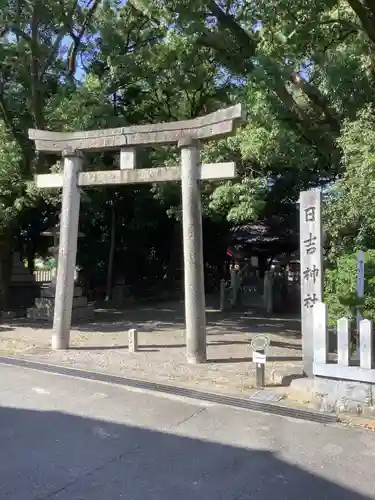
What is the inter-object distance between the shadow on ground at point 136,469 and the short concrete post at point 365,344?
1.65 meters

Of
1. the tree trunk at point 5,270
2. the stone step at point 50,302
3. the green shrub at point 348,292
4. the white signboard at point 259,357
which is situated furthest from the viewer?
the tree trunk at point 5,270

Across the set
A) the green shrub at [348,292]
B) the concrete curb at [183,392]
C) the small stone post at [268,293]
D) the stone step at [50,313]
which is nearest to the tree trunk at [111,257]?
the stone step at [50,313]

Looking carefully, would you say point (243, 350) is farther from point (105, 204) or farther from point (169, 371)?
point (105, 204)

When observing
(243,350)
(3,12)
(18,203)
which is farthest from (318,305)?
(3,12)

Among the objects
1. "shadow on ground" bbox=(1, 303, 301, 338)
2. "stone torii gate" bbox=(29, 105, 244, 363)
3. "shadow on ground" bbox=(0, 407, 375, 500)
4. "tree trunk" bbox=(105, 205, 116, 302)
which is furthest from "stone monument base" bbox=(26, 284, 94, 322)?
"shadow on ground" bbox=(0, 407, 375, 500)

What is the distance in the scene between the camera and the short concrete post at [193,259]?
846 centimetres

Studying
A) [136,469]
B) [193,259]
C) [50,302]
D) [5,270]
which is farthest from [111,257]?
[136,469]

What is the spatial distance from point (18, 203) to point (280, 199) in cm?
797

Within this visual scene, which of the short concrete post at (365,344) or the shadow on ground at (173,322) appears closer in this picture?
the short concrete post at (365,344)

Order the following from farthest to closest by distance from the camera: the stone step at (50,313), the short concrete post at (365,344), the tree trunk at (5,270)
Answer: the tree trunk at (5,270) → the stone step at (50,313) → the short concrete post at (365,344)

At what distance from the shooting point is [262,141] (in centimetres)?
950

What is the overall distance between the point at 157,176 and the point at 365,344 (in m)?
5.04

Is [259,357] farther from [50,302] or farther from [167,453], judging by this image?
[50,302]

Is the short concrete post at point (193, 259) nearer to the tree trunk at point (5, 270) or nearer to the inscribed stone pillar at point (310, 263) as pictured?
the inscribed stone pillar at point (310, 263)
